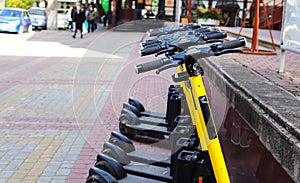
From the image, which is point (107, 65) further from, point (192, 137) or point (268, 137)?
point (268, 137)

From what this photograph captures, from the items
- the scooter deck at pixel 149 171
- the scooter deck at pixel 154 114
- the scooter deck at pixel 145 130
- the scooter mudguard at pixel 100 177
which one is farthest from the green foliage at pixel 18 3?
the scooter mudguard at pixel 100 177

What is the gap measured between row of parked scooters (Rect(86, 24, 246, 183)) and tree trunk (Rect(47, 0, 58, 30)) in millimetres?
25378

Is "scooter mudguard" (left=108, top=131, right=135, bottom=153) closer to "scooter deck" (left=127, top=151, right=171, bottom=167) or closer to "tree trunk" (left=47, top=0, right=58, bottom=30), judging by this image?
"scooter deck" (left=127, top=151, right=171, bottom=167)

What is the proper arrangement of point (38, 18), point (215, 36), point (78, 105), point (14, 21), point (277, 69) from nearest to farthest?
point (215, 36), point (78, 105), point (277, 69), point (14, 21), point (38, 18)

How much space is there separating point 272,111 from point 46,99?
5747 mm

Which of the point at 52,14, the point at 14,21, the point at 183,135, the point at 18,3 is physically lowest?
the point at 183,135

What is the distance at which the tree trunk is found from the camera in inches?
1147

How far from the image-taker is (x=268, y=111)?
3131mm

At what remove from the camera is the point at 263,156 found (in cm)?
360


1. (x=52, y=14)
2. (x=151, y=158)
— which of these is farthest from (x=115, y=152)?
(x=52, y=14)

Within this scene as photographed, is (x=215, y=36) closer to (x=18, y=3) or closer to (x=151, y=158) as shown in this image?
(x=151, y=158)

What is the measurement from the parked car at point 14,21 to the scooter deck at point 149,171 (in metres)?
22.1

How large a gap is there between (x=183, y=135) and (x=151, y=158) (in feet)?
3.32

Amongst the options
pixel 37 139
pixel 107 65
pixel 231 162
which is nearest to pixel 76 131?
pixel 37 139
